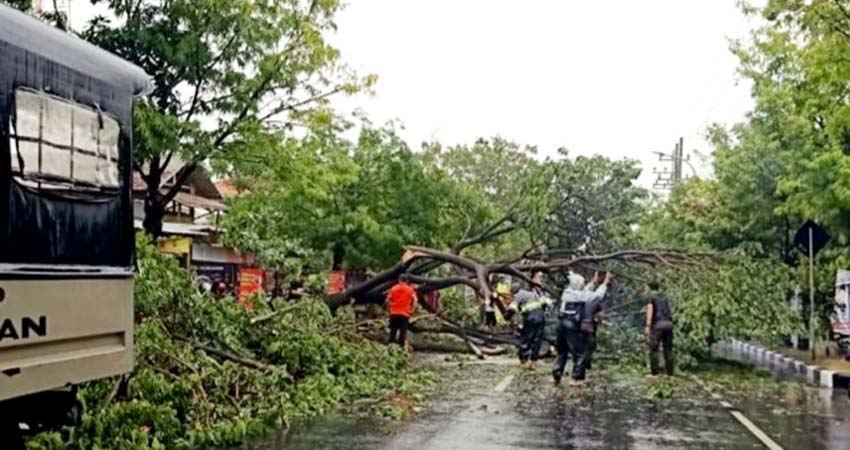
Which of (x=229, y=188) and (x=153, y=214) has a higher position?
(x=229, y=188)

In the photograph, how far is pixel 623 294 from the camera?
2319 cm

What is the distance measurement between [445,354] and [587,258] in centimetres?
407

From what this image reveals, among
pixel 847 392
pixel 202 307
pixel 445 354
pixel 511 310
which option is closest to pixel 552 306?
pixel 511 310

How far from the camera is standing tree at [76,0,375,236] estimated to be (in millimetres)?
18109

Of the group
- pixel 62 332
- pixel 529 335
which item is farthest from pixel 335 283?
pixel 62 332

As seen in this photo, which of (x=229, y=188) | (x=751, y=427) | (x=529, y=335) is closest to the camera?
(x=751, y=427)

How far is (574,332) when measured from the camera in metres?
18.6

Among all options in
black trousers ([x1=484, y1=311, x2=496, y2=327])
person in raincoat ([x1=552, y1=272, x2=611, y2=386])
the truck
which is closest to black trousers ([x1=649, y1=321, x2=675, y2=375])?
person in raincoat ([x1=552, y1=272, x2=611, y2=386])

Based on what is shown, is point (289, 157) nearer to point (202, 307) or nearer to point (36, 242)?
point (202, 307)

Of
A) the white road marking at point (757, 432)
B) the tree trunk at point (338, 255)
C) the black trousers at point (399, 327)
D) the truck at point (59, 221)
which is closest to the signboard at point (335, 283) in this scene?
the tree trunk at point (338, 255)

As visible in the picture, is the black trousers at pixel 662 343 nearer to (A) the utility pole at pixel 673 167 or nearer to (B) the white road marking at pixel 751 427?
(B) the white road marking at pixel 751 427

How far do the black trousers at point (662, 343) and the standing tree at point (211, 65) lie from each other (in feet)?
25.7

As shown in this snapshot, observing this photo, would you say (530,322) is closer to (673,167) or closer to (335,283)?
(335,283)

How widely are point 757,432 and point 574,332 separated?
232 inches
